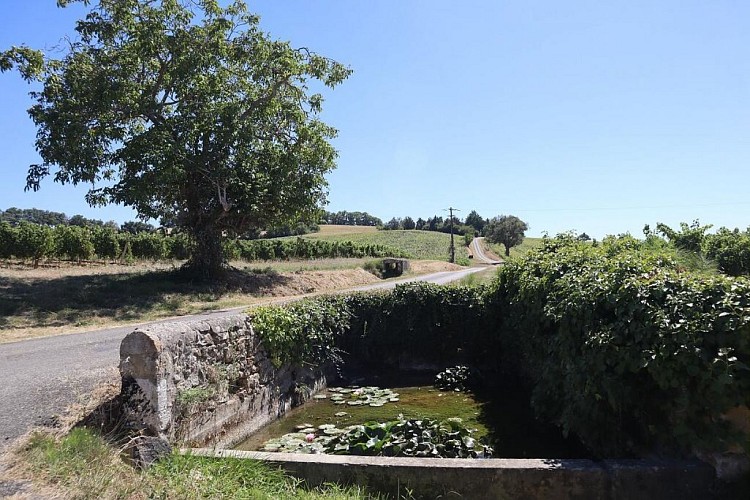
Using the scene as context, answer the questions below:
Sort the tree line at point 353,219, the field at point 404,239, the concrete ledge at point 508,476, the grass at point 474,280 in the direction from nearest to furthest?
the concrete ledge at point 508,476 → the grass at point 474,280 → the field at point 404,239 → the tree line at point 353,219

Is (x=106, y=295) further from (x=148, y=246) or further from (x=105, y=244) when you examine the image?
(x=148, y=246)

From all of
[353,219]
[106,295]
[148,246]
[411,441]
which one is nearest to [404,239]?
[353,219]

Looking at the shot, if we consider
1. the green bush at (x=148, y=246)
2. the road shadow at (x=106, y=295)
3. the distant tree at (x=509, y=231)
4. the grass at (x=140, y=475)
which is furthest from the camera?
the distant tree at (x=509, y=231)

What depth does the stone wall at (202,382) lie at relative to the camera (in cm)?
500

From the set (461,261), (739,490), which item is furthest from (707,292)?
(461,261)

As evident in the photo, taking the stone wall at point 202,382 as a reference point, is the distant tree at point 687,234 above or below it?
above

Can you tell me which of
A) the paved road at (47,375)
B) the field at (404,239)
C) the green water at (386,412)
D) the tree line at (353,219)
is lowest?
the green water at (386,412)

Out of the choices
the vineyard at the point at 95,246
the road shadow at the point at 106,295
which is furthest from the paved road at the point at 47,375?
the vineyard at the point at 95,246

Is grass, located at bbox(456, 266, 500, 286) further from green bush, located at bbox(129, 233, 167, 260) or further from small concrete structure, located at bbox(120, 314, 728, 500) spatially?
green bush, located at bbox(129, 233, 167, 260)

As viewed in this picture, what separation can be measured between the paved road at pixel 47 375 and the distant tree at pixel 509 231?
82224 millimetres

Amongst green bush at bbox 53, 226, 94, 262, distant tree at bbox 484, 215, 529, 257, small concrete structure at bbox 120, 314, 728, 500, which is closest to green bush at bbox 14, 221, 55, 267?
green bush at bbox 53, 226, 94, 262

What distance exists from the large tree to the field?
50.1 m

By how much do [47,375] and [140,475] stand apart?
11.7ft

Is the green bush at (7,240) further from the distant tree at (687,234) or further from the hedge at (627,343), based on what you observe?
the distant tree at (687,234)
